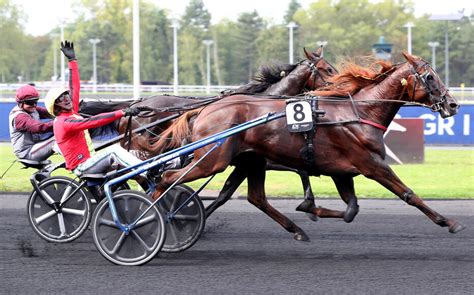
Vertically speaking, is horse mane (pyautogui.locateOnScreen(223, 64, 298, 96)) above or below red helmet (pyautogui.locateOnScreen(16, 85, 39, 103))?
above

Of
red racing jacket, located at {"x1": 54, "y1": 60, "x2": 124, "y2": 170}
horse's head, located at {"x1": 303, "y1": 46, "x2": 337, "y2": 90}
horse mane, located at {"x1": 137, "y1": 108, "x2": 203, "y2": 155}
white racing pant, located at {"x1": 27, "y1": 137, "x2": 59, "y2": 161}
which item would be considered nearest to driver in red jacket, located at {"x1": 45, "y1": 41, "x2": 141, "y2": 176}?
red racing jacket, located at {"x1": 54, "y1": 60, "x2": 124, "y2": 170}

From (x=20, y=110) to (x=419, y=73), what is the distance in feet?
12.5

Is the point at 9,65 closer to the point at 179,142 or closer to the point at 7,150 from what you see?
the point at 7,150

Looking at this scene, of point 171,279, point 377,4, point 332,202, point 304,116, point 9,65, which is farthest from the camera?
point 377,4

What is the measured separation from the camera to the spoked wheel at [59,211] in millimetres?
7508

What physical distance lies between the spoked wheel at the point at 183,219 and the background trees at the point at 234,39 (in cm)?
3055

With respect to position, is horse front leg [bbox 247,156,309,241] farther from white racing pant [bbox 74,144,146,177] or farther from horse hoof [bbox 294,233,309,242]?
white racing pant [bbox 74,144,146,177]

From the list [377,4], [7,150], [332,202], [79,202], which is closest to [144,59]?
[377,4]

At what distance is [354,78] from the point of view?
754 cm

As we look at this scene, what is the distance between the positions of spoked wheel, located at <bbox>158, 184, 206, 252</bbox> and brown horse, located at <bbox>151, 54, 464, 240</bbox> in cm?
38

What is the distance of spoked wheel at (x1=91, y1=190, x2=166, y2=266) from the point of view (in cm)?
643

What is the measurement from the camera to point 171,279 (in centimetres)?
594

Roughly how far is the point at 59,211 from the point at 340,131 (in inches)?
101

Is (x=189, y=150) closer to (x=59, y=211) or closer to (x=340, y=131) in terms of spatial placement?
(x=340, y=131)
